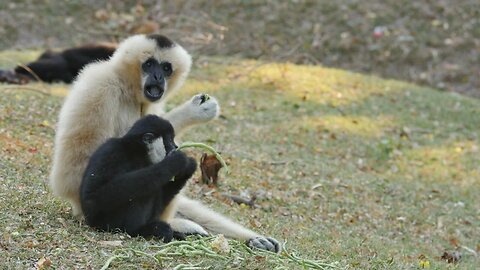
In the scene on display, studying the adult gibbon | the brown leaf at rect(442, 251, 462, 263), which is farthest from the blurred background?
the adult gibbon

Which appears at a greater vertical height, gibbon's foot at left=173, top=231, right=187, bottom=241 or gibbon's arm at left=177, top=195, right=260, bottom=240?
gibbon's foot at left=173, top=231, right=187, bottom=241

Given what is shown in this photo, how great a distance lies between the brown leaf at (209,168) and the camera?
937cm

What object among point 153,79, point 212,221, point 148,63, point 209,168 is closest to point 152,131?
point 153,79

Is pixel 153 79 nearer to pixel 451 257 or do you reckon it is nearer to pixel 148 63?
pixel 148 63

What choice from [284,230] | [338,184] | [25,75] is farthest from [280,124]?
[284,230]

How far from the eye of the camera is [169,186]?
6.79 metres

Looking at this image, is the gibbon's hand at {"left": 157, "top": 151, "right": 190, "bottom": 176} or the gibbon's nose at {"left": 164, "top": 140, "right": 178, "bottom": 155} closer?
the gibbon's hand at {"left": 157, "top": 151, "right": 190, "bottom": 176}

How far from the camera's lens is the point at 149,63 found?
7391mm

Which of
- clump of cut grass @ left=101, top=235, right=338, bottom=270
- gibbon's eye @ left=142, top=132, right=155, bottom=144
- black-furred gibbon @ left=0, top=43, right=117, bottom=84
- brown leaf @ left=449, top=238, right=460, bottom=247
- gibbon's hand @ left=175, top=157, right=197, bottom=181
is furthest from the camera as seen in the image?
black-furred gibbon @ left=0, top=43, right=117, bottom=84

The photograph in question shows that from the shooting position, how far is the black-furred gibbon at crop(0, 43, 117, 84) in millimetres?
14430

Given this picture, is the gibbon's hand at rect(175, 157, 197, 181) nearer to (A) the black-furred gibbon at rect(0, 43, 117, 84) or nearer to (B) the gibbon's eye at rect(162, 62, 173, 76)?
(B) the gibbon's eye at rect(162, 62, 173, 76)

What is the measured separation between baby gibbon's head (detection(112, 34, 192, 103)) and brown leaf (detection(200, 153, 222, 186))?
1809mm

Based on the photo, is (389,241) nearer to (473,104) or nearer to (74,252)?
(74,252)

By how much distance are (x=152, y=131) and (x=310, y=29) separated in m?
14.1
